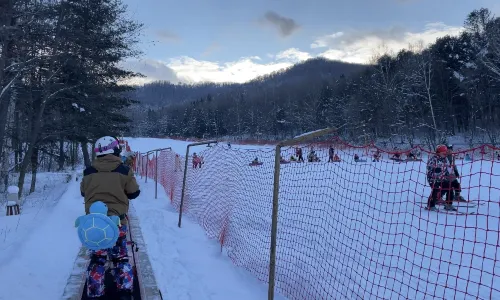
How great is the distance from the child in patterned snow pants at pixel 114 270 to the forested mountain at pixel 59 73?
10.3 meters

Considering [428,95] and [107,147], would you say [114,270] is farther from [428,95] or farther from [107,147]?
[428,95]

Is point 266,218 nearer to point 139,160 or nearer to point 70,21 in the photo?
point 70,21

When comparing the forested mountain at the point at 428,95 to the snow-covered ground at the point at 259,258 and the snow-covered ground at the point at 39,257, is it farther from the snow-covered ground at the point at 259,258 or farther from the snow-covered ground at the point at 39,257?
the snow-covered ground at the point at 39,257

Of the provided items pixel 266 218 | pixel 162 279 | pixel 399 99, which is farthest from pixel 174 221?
pixel 399 99

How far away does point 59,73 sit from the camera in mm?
18219

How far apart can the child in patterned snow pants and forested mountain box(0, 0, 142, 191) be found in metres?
10.3

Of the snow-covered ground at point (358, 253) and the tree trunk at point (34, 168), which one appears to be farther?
the tree trunk at point (34, 168)

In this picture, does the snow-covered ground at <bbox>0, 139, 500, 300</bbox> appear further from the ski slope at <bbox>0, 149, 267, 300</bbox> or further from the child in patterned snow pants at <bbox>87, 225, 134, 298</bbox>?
the child in patterned snow pants at <bbox>87, 225, 134, 298</bbox>

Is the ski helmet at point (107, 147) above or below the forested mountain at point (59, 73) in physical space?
below

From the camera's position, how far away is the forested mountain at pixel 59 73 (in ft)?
45.4

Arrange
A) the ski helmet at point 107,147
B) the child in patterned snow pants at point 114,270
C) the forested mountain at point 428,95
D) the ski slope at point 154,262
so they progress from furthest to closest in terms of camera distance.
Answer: the forested mountain at point 428,95 < the ski slope at point 154,262 < the ski helmet at point 107,147 < the child in patterned snow pants at point 114,270

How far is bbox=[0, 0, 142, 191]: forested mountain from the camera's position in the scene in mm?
13844

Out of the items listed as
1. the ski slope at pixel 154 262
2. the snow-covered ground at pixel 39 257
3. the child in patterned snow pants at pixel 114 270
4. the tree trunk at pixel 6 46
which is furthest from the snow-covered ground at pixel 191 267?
the tree trunk at pixel 6 46

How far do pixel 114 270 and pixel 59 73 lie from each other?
1645cm
